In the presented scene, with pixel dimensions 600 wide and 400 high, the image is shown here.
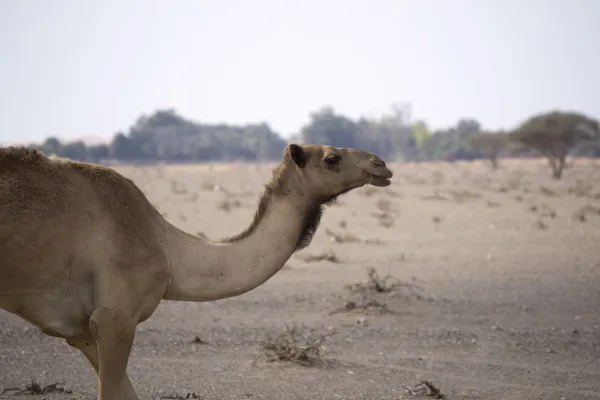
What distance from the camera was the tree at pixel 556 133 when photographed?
151 ft

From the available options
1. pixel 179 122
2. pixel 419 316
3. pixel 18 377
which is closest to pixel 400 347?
pixel 419 316

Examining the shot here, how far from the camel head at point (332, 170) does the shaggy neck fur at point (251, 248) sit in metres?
0.06

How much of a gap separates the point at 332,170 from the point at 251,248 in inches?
30.4

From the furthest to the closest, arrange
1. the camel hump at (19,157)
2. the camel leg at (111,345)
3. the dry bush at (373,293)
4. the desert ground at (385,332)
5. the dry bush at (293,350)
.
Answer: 1. the dry bush at (373,293)
2. the dry bush at (293,350)
3. the desert ground at (385,332)
4. the camel hump at (19,157)
5. the camel leg at (111,345)

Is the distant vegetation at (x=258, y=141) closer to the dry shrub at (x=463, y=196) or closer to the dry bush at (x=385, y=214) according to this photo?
the dry shrub at (x=463, y=196)

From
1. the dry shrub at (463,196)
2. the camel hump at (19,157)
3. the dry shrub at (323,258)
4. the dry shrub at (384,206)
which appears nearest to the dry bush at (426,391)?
the camel hump at (19,157)

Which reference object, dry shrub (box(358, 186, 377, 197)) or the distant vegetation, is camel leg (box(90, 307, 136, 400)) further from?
the distant vegetation

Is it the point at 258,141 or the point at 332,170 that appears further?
the point at 258,141

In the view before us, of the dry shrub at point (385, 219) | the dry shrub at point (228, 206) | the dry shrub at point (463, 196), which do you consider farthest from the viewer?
the dry shrub at point (463, 196)

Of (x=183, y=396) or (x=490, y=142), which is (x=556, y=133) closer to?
(x=490, y=142)

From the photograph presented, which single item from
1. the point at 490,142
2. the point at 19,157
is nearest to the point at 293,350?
the point at 19,157

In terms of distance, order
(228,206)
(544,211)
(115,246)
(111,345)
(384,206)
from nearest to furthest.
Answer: (111,345), (115,246), (544,211), (228,206), (384,206)

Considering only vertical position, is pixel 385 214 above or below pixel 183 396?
above

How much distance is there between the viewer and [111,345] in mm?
5066
